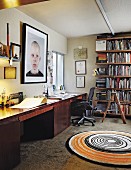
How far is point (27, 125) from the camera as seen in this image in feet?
12.1

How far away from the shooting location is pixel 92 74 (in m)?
5.71

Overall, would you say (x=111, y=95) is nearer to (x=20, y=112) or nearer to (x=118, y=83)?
(x=118, y=83)

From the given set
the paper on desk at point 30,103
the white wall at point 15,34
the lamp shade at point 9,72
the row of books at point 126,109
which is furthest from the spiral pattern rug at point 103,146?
the lamp shade at point 9,72

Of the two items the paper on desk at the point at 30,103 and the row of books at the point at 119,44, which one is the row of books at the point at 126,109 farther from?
the paper on desk at the point at 30,103

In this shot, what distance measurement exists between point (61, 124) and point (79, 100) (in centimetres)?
131

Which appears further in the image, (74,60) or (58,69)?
(74,60)

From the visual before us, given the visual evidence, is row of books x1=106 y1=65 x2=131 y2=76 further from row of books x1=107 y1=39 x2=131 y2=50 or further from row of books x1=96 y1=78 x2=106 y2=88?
row of books x1=107 y1=39 x2=131 y2=50

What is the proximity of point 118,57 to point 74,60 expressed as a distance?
1.36 meters

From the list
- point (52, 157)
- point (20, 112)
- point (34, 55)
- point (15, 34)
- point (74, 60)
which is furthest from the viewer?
point (74, 60)

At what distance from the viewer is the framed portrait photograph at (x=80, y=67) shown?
5777 mm

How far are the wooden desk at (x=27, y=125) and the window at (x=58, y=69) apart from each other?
917mm

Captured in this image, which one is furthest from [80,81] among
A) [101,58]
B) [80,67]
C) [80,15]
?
[80,15]

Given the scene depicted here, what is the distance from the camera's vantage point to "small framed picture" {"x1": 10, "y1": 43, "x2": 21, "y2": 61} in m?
3.14

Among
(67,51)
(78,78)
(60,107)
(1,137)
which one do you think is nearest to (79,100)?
(78,78)
